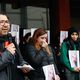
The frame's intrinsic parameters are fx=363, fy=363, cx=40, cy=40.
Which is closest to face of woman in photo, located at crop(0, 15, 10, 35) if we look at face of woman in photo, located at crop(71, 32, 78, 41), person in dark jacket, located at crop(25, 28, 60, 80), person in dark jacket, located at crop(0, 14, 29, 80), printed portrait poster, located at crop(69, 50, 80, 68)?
person in dark jacket, located at crop(0, 14, 29, 80)

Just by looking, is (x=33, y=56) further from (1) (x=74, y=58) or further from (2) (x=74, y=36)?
(2) (x=74, y=36)

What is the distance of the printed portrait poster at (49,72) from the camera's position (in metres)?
5.46

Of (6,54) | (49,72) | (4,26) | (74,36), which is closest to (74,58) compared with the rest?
(74,36)

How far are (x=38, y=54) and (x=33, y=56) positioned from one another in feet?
0.27

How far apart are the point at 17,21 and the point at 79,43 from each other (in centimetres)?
315

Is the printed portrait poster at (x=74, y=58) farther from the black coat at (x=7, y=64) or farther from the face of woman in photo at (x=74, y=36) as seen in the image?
the black coat at (x=7, y=64)

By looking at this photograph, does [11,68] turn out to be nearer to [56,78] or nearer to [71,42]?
[56,78]

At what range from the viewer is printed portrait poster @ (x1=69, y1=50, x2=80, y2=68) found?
6828 millimetres

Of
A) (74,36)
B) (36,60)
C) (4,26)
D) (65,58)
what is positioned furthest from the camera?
(74,36)

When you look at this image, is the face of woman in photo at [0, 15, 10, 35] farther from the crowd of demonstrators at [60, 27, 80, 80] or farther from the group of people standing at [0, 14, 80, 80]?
the crowd of demonstrators at [60, 27, 80, 80]

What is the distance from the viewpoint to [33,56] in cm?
Answer: 545

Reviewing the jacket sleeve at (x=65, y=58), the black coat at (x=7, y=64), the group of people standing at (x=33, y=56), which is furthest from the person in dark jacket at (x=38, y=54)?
the jacket sleeve at (x=65, y=58)

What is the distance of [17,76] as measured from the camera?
434 centimetres

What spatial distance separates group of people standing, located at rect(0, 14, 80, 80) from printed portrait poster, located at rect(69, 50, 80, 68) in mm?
83
